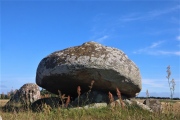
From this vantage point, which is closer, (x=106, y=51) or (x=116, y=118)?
(x=116, y=118)

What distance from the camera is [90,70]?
39.6ft

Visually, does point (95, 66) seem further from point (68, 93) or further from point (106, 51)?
point (68, 93)

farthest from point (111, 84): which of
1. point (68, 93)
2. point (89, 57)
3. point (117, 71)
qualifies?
point (68, 93)

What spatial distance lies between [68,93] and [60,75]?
1.92m

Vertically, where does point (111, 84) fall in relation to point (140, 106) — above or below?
above

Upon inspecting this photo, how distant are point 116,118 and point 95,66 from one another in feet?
16.9

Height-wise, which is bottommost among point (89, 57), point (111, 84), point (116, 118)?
point (116, 118)

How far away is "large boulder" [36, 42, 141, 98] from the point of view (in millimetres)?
12172

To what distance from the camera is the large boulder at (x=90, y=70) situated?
1217 centimetres

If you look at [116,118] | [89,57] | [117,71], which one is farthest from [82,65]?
[116,118]

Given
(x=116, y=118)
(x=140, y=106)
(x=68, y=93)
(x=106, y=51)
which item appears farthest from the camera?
(x=68, y=93)

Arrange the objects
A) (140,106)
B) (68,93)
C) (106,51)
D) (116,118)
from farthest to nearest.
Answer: (68,93) < (106,51) < (140,106) < (116,118)

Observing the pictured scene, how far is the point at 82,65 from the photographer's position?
475 inches

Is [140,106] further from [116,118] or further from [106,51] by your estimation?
[116,118]
